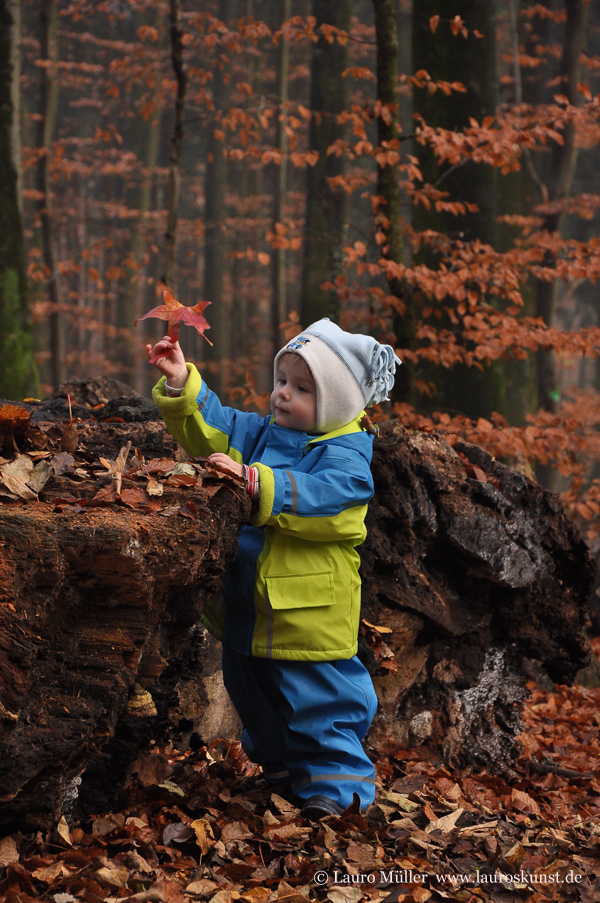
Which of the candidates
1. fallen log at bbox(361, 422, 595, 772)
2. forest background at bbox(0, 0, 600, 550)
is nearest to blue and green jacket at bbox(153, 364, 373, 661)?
fallen log at bbox(361, 422, 595, 772)

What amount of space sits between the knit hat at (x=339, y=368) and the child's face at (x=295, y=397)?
0.10 ft

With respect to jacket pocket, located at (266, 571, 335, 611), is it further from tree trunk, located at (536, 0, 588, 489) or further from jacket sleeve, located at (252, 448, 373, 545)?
tree trunk, located at (536, 0, 588, 489)

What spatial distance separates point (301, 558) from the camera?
2.78 m

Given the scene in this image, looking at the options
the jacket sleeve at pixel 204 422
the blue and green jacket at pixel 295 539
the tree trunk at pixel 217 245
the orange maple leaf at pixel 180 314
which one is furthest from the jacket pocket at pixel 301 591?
the tree trunk at pixel 217 245

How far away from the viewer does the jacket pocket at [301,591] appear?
2.71 metres

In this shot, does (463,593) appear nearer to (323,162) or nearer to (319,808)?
(319,808)

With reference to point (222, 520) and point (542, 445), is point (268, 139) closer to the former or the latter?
point (542, 445)

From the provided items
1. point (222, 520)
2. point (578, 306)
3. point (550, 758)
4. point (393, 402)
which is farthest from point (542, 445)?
point (578, 306)

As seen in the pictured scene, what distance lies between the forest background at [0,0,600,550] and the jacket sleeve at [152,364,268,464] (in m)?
1.51

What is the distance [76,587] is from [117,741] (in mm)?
648

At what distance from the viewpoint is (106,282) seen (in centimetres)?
2433

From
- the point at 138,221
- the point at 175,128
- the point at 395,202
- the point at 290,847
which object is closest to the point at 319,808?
the point at 290,847

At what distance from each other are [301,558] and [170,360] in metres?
0.89

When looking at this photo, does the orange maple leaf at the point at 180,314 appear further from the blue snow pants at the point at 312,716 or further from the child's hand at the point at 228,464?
the blue snow pants at the point at 312,716
